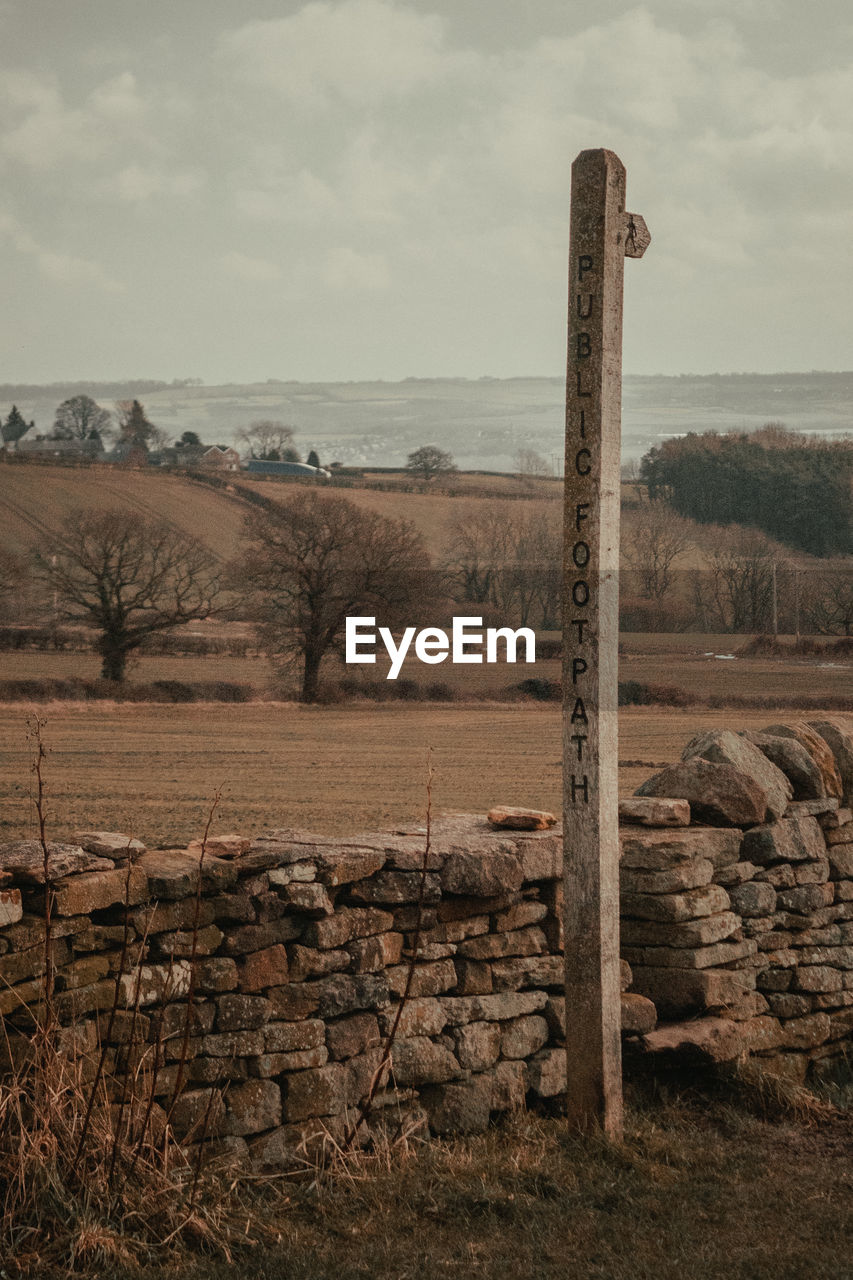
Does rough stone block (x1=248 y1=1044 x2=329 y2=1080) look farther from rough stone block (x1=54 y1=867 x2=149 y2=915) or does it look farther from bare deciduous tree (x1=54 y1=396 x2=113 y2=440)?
bare deciduous tree (x1=54 y1=396 x2=113 y2=440)

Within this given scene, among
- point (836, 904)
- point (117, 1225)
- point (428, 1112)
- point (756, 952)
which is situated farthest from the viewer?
point (836, 904)

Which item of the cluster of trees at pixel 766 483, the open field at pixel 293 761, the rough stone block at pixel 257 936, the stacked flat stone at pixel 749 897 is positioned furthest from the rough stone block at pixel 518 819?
the cluster of trees at pixel 766 483

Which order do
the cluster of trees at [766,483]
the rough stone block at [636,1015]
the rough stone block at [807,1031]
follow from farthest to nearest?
the cluster of trees at [766,483] < the rough stone block at [807,1031] < the rough stone block at [636,1015]

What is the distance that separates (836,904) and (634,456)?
816cm

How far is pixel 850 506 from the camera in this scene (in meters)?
15.3

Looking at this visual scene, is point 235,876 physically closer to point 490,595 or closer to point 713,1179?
point 713,1179

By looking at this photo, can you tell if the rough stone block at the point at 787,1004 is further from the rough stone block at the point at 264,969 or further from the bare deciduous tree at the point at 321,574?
the bare deciduous tree at the point at 321,574

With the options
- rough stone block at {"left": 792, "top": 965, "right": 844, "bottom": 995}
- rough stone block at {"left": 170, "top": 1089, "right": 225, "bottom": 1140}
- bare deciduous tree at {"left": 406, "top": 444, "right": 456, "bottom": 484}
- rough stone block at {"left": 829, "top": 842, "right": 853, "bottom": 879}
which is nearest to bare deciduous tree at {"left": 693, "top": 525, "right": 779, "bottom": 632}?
bare deciduous tree at {"left": 406, "top": 444, "right": 456, "bottom": 484}

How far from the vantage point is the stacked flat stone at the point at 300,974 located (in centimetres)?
475

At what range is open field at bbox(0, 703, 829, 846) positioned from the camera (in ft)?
37.4

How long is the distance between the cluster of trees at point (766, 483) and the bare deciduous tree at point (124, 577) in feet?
16.8

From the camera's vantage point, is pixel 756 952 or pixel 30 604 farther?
pixel 30 604

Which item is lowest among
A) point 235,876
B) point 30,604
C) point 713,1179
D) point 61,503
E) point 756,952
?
point 713,1179

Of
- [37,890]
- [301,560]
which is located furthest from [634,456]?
[37,890]
